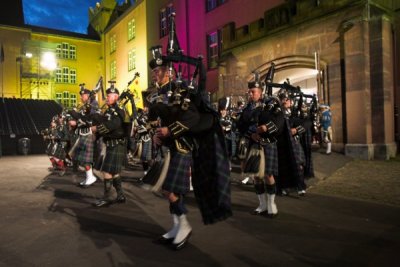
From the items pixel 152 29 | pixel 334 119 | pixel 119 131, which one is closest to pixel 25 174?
pixel 119 131

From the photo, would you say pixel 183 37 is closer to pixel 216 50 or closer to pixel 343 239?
pixel 216 50

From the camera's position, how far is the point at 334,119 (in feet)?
37.7

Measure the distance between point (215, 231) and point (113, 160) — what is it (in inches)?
97.8

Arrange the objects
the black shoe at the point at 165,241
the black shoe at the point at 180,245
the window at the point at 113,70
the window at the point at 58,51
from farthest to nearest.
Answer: the window at the point at 58,51 → the window at the point at 113,70 → the black shoe at the point at 165,241 → the black shoe at the point at 180,245

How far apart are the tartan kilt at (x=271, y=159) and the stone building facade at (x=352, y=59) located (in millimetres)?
6335

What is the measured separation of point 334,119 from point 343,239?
7913 mm

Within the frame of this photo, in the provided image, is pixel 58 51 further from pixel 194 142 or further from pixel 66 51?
pixel 194 142

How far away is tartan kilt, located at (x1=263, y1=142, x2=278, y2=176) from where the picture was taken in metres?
5.39

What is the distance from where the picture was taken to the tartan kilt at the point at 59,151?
11.3 metres

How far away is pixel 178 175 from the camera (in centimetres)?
404

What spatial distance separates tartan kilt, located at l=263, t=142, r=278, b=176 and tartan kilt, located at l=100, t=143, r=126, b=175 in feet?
8.52

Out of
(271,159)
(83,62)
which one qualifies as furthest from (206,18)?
(83,62)

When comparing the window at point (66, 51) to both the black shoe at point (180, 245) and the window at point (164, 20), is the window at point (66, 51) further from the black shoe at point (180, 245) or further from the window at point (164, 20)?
the black shoe at point (180, 245)

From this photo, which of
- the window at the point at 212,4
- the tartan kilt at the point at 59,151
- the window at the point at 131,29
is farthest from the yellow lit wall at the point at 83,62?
the tartan kilt at the point at 59,151
